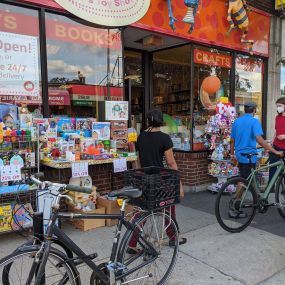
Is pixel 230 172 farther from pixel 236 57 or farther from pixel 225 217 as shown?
pixel 236 57

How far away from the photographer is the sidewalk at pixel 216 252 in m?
3.55

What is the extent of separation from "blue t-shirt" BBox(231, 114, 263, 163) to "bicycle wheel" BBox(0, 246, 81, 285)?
11.3 ft

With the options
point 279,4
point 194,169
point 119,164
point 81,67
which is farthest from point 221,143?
point 279,4

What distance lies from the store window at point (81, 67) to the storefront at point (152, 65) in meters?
→ 0.01

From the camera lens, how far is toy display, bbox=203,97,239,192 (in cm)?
692

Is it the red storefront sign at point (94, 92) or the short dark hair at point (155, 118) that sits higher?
the red storefront sign at point (94, 92)

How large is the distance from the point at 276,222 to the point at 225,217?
0.99m

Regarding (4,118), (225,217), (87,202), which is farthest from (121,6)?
(225,217)

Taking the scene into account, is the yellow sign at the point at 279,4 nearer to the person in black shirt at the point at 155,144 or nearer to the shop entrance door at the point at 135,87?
the shop entrance door at the point at 135,87

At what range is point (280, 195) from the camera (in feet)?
17.4

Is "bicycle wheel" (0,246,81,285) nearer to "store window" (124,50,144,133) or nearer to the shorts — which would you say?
the shorts

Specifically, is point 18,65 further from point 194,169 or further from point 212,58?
point 212,58

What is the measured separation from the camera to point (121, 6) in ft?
17.4

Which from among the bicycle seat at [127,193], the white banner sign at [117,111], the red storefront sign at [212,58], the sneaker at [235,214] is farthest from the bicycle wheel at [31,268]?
the red storefront sign at [212,58]
